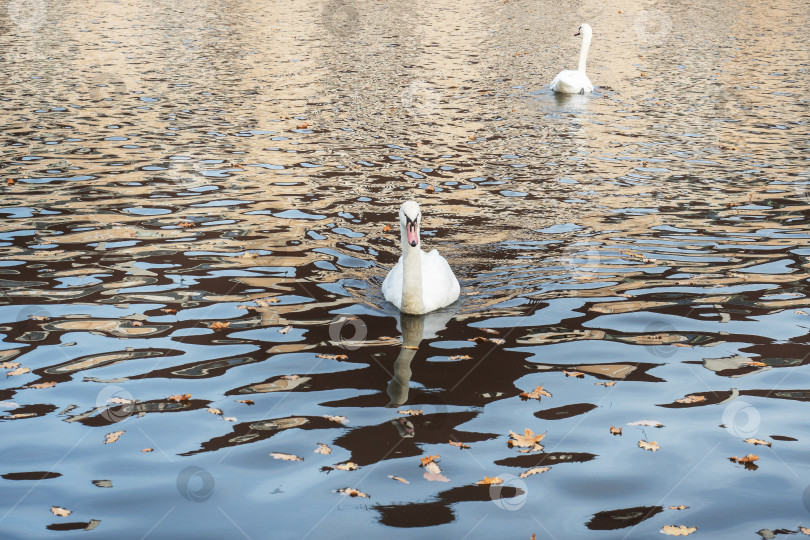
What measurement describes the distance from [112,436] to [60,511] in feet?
3.23

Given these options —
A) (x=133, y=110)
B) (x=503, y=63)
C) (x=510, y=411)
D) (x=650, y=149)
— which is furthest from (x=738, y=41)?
(x=510, y=411)

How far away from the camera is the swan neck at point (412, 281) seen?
8.97 metres

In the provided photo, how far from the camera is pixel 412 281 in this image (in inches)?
359

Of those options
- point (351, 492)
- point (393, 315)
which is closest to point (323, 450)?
point (351, 492)

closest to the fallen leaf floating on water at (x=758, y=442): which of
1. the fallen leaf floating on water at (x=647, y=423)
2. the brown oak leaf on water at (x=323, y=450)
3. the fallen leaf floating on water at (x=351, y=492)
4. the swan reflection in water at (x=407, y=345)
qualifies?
the fallen leaf floating on water at (x=647, y=423)

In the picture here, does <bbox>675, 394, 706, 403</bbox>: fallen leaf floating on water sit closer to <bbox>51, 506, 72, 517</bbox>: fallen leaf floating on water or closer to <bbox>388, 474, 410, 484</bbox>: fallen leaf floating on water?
<bbox>388, 474, 410, 484</bbox>: fallen leaf floating on water

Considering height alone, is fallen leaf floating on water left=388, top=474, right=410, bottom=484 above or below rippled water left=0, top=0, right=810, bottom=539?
below

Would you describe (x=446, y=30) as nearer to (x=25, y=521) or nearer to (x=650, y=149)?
(x=650, y=149)

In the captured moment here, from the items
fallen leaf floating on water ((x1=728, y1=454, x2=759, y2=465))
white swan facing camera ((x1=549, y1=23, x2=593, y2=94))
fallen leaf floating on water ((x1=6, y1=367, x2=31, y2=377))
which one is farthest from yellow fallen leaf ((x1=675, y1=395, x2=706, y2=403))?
white swan facing camera ((x1=549, y1=23, x2=593, y2=94))

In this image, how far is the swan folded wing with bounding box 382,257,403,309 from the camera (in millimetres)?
9492

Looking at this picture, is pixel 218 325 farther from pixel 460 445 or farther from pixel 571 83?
pixel 571 83

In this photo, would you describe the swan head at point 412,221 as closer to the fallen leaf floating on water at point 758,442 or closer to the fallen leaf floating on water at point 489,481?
the fallen leaf floating on water at point 489,481

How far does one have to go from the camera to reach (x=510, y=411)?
7457 mm

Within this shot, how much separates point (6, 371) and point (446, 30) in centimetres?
3217
